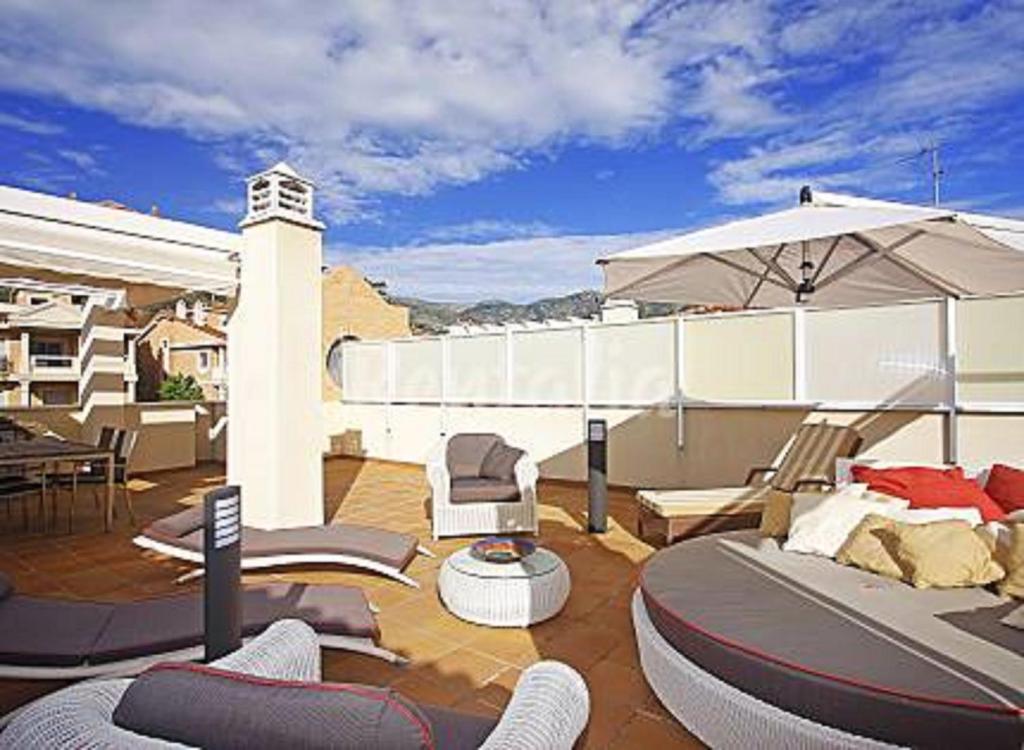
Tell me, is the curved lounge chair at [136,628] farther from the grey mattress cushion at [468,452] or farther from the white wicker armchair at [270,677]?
the grey mattress cushion at [468,452]

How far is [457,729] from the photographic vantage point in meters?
2.15

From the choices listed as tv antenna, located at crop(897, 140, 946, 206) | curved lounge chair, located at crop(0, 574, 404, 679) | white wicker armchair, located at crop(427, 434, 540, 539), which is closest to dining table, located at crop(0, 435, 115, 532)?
curved lounge chair, located at crop(0, 574, 404, 679)

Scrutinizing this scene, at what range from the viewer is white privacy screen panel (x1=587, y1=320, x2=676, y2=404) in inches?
353

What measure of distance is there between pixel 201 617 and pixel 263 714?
8.21ft

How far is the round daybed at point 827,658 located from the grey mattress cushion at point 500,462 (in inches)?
138

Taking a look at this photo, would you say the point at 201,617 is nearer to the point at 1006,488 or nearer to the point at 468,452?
the point at 468,452

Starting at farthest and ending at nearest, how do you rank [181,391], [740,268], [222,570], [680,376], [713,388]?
1. [181,391]
2. [680,376]
3. [713,388]
4. [740,268]
5. [222,570]

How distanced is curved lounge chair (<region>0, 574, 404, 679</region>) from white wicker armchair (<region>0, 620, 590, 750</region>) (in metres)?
1.26

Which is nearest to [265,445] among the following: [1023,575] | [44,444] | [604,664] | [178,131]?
[44,444]

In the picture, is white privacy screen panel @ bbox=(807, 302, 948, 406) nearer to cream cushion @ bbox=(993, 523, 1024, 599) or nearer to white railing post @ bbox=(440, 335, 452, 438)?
cream cushion @ bbox=(993, 523, 1024, 599)

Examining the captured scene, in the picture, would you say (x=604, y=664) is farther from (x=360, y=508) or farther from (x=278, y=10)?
(x=278, y=10)

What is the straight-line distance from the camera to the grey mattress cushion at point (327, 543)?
4992mm

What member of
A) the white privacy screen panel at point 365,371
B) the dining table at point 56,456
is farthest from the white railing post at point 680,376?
the dining table at point 56,456

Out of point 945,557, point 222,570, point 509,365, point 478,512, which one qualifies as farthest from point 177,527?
point 509,365
